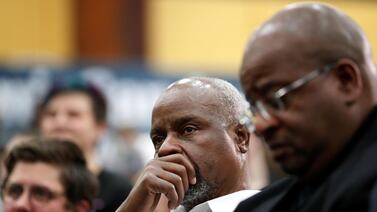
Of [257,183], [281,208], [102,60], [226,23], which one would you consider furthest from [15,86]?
[281,208]

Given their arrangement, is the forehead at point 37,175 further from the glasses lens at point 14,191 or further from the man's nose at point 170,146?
the man's nose at point 170,146

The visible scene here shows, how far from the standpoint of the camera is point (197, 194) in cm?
292

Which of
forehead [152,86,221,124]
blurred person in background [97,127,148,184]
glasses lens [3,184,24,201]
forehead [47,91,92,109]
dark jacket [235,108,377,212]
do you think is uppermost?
dark jacket [235,108,377,212]

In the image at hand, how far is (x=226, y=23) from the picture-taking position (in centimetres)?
1221

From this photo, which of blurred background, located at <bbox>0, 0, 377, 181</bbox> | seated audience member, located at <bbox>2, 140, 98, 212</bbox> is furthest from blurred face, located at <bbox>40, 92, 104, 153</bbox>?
blurred background, located at <bbox>0, 0, 377, 181</bbox>

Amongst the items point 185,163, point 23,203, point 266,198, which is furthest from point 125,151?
point 266,198

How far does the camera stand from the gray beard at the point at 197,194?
2916 mm

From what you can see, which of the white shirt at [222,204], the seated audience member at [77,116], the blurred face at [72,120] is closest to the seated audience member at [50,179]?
the white shirt at [222,204]

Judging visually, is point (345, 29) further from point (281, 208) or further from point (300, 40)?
point (281, 208)

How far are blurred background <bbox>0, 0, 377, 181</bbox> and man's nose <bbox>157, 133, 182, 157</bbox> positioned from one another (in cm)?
655

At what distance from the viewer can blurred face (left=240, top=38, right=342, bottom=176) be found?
2.11 m

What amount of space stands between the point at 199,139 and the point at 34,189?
1.00m

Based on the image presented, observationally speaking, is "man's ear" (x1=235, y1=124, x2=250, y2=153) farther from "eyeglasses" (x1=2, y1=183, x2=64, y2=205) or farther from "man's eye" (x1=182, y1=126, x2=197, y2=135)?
"eyeglasses" (x1=2, y1=183, x2=64, y2=205)

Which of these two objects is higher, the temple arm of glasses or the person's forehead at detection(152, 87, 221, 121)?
the temple arm of glasses
